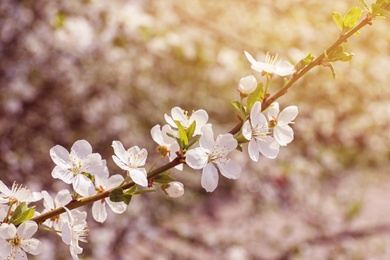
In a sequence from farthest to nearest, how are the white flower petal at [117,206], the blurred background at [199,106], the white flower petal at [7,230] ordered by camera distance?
the blurred background at [199,106], the white flower petal at [117,206], the white flower petal at [7,230]

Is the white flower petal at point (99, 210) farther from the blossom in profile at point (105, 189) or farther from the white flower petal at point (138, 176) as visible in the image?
the white flower petal at point (138, 176)

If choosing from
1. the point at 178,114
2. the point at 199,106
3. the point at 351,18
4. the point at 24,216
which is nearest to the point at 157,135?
the point at 178,114

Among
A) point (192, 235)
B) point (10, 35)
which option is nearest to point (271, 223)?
point (192, 235)

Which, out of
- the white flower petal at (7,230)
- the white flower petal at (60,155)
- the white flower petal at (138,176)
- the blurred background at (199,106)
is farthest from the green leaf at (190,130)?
the blurred background at (199,106)

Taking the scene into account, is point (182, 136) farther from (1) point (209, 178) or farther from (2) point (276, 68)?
(2) point (276, 68)

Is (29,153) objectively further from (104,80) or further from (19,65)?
(104,80)

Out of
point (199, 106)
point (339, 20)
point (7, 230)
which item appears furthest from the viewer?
point (199, 106)

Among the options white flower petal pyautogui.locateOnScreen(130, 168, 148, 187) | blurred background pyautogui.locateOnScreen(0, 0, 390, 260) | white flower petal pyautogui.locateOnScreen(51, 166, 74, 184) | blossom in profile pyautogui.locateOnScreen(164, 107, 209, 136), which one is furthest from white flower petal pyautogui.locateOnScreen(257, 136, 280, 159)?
blurred background pyautogui.locateOnScreen(0, 0, 390, 260)
